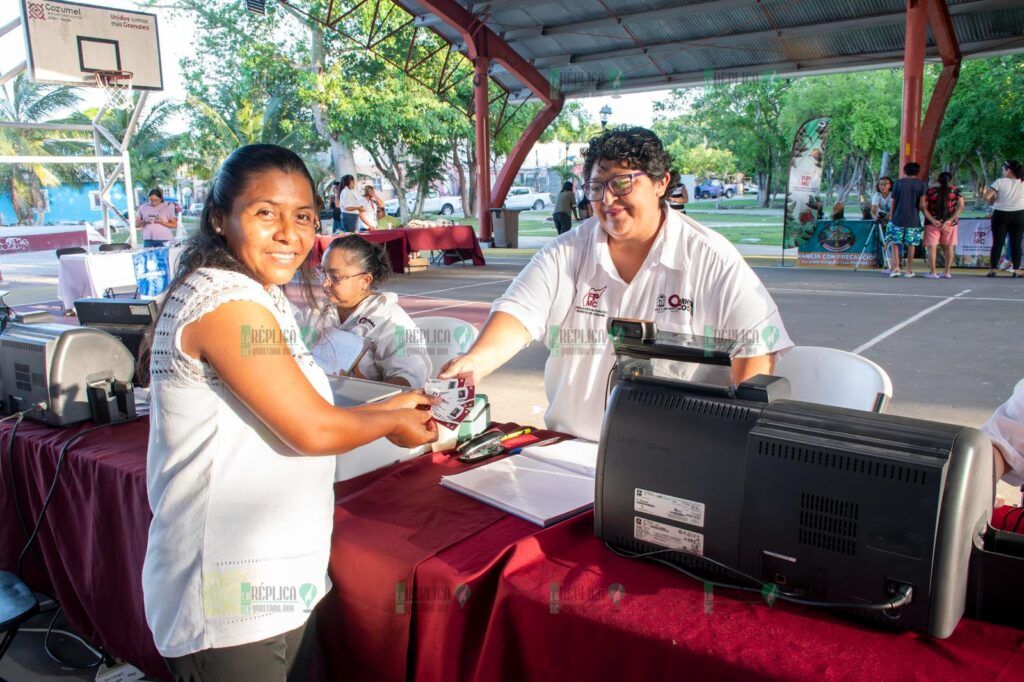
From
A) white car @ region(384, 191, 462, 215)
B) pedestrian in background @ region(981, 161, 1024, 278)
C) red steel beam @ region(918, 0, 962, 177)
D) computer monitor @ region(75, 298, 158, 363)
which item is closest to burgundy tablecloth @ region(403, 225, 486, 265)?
red steel beam @ region(918, 0, 962, 177)

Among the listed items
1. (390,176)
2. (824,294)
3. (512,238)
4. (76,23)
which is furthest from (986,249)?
(390,176)

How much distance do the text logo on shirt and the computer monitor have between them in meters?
1.84

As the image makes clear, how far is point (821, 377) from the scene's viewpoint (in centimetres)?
250

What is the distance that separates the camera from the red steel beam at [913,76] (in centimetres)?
1057

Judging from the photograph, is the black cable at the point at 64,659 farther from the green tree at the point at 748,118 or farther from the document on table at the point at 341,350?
the green tree at the point at 748,118

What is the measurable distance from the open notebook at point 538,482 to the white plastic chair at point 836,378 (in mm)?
788

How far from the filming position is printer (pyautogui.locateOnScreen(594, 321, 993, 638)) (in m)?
1.03

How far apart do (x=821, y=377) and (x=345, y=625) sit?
178cm

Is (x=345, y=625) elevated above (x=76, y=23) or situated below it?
below

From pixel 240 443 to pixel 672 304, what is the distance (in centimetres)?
130

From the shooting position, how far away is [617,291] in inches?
87.4

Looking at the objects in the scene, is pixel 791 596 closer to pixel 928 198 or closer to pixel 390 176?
pixel 928 198

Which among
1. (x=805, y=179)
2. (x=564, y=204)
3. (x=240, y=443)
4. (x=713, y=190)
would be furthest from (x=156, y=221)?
(x=713, y=190)

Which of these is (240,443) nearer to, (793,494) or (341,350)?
(793,494)
